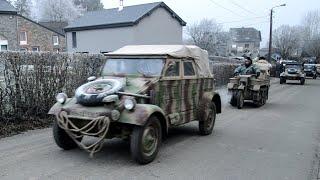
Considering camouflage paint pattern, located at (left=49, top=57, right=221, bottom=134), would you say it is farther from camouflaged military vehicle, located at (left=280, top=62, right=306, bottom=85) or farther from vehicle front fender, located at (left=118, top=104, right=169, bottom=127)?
camouflaged military vehicle, located at (left=280, top=62, right=306, bottom=85)

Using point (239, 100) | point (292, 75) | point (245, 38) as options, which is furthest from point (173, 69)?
point (245, 38)

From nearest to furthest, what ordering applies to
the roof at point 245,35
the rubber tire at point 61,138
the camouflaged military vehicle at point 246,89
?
the rubber tire at point 61,138 → the camouflaged military vehicle at point 246,89 → the roof at point 245,35

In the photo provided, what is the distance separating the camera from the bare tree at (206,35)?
71.1 metres

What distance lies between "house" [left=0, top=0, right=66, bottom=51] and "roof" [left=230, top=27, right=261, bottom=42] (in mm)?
57138

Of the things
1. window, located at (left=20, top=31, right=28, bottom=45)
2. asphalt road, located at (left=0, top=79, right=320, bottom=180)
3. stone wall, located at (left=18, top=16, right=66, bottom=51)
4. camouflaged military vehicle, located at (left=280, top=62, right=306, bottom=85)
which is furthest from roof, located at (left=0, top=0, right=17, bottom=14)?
asphalt road, located at (left=0, top=79, right=320, bottom=180)

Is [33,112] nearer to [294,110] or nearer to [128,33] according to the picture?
[294,110]

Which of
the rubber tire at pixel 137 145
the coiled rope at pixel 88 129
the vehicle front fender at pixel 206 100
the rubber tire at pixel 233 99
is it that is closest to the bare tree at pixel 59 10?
the rubber tire at pixel 233 99

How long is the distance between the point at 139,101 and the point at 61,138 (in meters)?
1.63

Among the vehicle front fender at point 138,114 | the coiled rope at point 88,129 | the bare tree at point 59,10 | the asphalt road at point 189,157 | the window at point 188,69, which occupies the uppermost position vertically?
the bare tree at point 59,10

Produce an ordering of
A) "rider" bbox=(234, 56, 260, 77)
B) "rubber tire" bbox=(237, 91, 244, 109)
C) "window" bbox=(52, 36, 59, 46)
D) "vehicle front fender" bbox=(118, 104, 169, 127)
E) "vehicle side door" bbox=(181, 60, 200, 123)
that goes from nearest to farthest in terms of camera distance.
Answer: "vehicle front fender" bbox=(118, 104, 169, 127) → "vehicle side door" bbox=(181, 60, 200, 123) → "rubber tire" bbox=(237, 91, 244, 109) → "rider" bbox=(234, 56, 260, 77) → "window" bbox=(52, 36, 59, 46)

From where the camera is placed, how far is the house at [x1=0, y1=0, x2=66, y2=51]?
138ft

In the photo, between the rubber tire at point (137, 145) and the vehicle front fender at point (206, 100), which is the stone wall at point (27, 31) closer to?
the vehicle front fender at point (206, 100)

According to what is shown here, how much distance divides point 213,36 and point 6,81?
219 feet

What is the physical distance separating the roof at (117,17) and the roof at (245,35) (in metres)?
65.9
